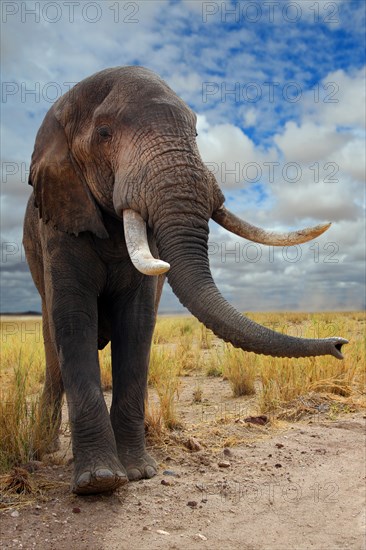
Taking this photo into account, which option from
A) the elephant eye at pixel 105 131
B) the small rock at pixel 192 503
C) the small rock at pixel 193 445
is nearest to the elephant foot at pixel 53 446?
the small rock at pixel 193 445

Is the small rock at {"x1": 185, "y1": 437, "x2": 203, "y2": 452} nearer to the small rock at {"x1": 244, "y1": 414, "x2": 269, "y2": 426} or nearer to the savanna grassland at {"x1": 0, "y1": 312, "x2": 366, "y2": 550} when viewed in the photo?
the savanna grassland at {"x1": 0, "y1": 312, "x2": 366, "y2": 550}

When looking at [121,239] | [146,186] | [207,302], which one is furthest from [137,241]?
[121,239]

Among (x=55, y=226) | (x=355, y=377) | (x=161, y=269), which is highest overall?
(x=55, y=226)

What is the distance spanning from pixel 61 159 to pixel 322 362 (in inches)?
205

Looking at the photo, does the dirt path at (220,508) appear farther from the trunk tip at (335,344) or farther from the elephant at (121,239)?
the trunk tip at (335,344)

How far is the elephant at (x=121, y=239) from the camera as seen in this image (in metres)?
3.94

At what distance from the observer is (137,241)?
4.04 meters

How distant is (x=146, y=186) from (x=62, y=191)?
89 centimetres

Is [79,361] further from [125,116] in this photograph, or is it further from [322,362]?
[322,362]

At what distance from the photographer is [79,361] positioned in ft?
14.9

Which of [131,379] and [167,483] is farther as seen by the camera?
[131,379]

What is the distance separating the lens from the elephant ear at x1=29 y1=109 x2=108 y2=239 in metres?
4.59

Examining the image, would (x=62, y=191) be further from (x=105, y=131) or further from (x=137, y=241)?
(x=137, y=241)

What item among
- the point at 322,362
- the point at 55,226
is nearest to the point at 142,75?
the point at 55,226
